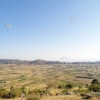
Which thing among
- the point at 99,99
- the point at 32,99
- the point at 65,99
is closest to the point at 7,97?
the point at 32,99

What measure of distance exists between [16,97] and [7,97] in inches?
42.0

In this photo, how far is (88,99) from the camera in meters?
15.5

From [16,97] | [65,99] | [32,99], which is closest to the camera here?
[32,99]

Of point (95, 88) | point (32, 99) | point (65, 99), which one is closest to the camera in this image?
point (32, 99)

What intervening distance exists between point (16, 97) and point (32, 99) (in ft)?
11.9

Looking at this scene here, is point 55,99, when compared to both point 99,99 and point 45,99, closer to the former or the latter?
point 45,99

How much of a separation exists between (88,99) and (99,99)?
1.09m

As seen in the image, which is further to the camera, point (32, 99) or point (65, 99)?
point (65, 99)

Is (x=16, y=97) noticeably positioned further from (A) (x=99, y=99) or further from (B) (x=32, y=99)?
(A) (x=99, y=99)

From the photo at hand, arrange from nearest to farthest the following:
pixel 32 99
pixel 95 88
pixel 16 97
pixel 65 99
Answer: pixel 32 99 → pixel 65 99 → pixel 16 97 → pixel 95 88

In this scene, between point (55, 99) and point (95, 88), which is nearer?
point (55, 99)

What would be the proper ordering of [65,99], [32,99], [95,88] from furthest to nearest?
[95,88], [65,99], [32,99]

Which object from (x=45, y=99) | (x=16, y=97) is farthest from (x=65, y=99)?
(x=16, y=97)

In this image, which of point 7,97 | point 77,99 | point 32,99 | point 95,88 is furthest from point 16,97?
point 95,88
